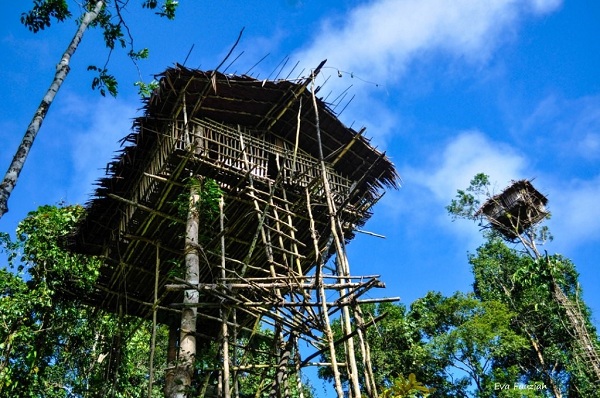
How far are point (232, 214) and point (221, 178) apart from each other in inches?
29.0

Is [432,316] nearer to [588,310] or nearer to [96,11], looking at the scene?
[588,310]

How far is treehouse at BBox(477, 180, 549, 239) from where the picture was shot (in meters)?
21.8

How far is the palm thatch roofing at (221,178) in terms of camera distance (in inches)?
344

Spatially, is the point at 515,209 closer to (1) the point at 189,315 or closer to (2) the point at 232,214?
(2) the point at 232,214

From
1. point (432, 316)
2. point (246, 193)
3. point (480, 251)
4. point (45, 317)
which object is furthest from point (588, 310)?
point (45, 317)

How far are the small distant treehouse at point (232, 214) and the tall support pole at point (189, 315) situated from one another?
2cm

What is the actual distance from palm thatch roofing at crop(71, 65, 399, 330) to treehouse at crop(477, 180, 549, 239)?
42.1ft

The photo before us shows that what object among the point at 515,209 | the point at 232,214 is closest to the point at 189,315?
Answer: the point at 232,214

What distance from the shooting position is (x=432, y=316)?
61.6 ft

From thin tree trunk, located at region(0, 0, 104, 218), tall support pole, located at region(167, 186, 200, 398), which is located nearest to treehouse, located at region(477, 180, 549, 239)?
tall support pole, located at region(167, 186, 200, 398)

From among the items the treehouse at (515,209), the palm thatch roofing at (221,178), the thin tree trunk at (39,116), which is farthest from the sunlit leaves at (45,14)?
the treehouse at (515,209)

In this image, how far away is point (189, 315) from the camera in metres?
7.02

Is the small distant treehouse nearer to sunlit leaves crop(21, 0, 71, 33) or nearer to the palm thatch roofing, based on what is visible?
the palm thatch roofing

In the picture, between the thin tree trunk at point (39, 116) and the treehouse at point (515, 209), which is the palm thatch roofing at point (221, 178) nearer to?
the thin tree trunk at point (39, 116)
